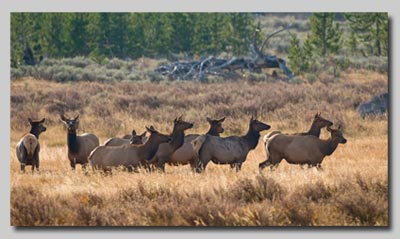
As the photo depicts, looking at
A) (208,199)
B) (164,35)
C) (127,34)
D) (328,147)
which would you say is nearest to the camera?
(208,199)

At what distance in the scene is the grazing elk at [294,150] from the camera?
64.3ft

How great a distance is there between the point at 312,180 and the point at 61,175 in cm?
520

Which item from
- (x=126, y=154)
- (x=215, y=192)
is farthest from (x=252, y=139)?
(x=215, y=192)

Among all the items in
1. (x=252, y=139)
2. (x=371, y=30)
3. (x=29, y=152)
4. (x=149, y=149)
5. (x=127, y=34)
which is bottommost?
(x=29, y=152)

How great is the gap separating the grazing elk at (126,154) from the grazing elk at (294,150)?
2177mm

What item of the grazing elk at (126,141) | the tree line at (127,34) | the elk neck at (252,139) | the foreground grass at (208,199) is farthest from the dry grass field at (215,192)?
the tree line at (127,34)

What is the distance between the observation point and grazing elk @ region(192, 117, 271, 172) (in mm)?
19344

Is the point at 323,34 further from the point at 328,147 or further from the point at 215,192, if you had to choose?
the point at 215,192

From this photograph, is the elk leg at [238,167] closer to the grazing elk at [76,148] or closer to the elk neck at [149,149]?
the elk neck at [149,149]

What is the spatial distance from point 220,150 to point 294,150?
60.6 inches

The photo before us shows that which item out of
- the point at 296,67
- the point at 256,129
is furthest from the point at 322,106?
the point at 256,129

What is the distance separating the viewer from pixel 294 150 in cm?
1959

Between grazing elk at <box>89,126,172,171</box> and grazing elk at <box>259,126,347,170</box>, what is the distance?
2.18 meters

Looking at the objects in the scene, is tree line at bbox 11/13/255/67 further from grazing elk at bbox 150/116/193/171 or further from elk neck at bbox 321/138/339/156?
elk neck at bbox 321/138/339/156
